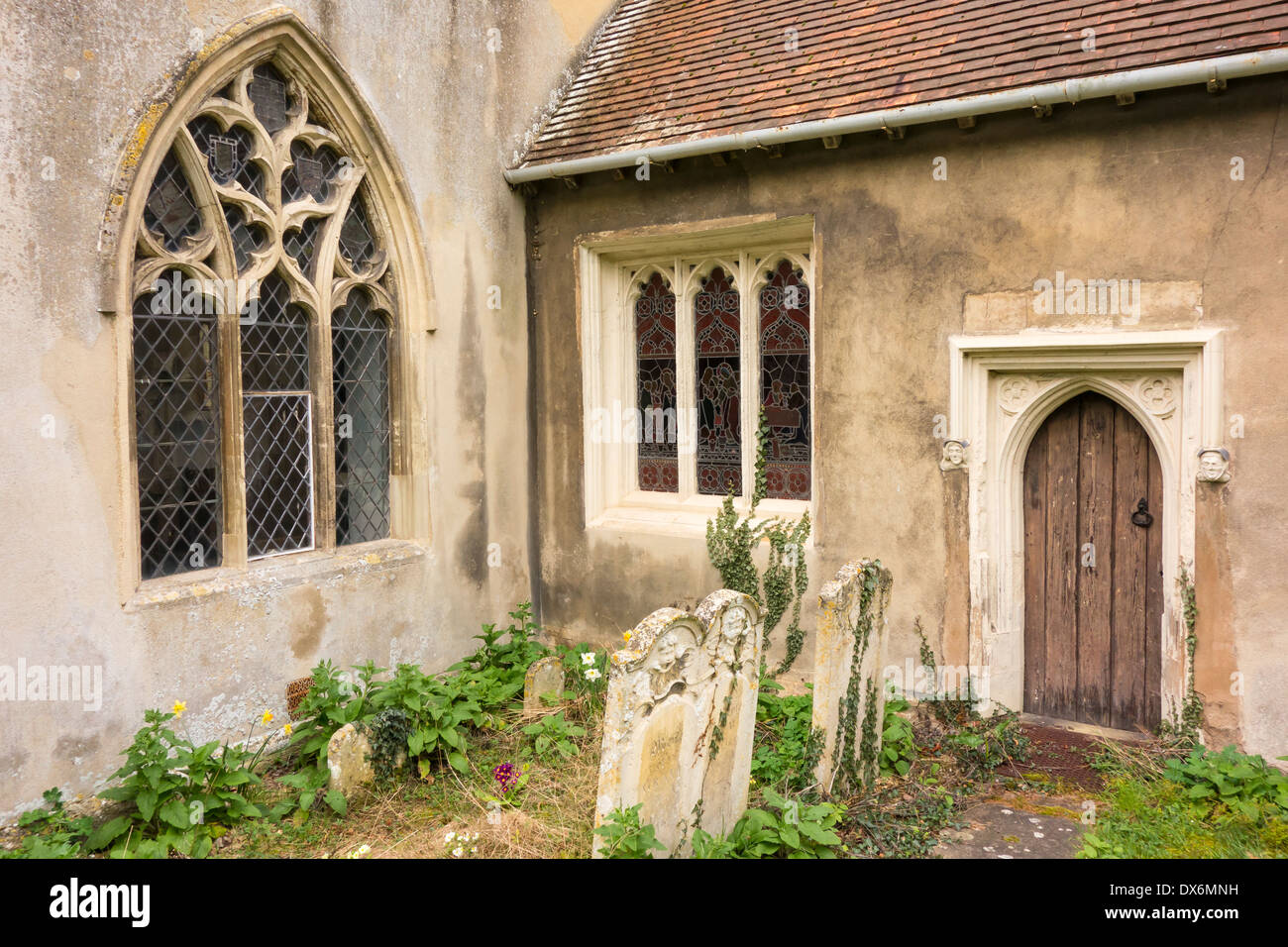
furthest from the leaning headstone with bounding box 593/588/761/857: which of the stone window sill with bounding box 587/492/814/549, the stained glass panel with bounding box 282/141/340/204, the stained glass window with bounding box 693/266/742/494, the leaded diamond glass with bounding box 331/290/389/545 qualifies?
the stained glass panel with bounding box 282/141/340/204

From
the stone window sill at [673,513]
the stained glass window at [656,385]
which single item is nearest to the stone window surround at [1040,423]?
the stone window sill at [673,513]

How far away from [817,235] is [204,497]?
A: 443cm

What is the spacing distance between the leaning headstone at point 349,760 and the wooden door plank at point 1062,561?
4471mm

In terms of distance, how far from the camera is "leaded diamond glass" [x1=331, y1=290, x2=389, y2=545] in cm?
683

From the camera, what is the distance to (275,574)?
617 centimetres

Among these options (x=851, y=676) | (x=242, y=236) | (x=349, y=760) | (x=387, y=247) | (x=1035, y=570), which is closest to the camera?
(x=851, y=676)

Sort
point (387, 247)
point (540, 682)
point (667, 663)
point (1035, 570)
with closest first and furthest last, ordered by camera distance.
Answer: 1. point (667, 663)
2. point (1035, 570)
3. point (540, 682)
4. point (387, 247)

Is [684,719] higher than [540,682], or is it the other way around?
[684,719]

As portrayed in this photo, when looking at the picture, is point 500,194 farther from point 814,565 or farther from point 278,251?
point 814,565

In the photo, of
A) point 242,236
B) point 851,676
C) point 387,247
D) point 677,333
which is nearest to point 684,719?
point 851,676

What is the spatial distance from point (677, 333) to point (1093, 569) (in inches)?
138

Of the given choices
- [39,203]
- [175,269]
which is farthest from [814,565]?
[39,203]

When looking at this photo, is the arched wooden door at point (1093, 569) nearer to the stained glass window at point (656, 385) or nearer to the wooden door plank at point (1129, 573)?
the wooden door plank at point (1129, 573)

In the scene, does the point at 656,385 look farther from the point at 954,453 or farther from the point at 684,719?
the point at 684,719
